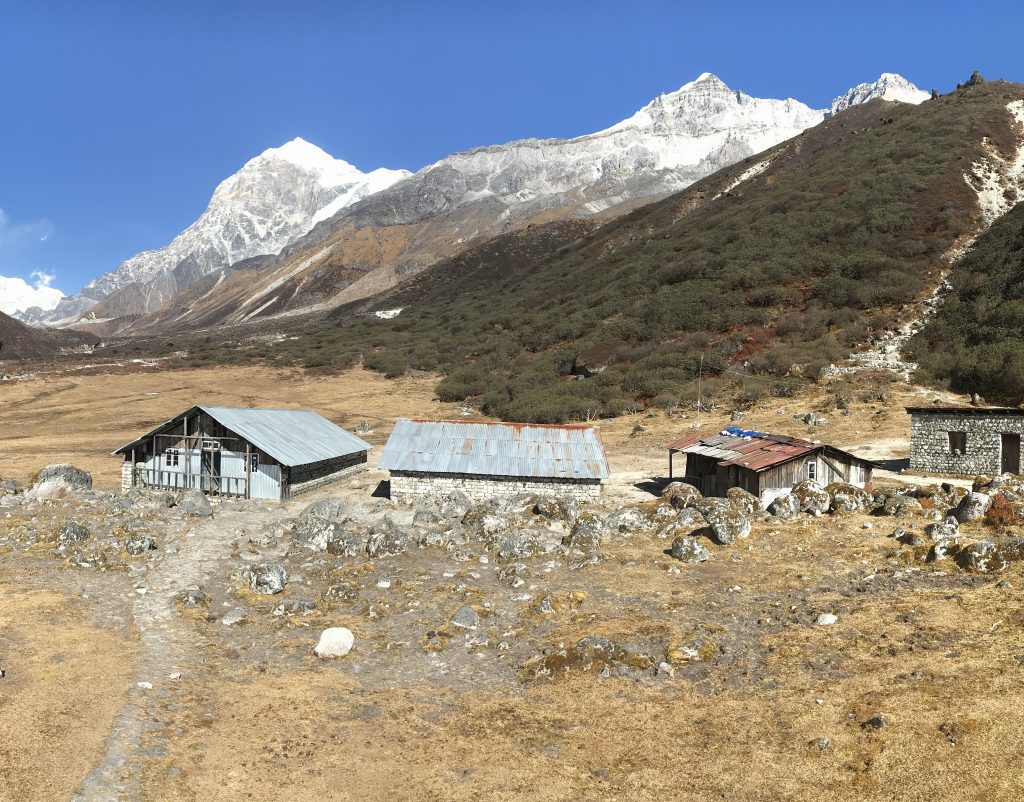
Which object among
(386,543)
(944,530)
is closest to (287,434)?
(386,543)

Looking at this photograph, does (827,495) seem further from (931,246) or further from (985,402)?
(931,246)

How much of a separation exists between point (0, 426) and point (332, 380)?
101ft

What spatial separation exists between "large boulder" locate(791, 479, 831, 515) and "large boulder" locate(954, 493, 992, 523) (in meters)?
3.85

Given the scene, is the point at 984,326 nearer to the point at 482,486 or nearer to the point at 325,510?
the point at 482,486

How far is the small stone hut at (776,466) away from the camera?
24781 millimetres

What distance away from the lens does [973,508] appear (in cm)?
1966

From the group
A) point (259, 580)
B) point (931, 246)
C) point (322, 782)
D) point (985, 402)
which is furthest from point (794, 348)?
point (322, 782)

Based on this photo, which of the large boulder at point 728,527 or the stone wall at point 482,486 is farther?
the stone wall at point 482,486

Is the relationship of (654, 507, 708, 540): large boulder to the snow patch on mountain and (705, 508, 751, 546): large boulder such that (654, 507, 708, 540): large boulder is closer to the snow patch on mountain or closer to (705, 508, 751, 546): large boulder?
(705, 508, 751, 546): large boulder

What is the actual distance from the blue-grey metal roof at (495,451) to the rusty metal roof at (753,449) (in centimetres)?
448

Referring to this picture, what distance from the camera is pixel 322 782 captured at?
1001cm

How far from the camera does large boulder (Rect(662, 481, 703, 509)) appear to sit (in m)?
24.8

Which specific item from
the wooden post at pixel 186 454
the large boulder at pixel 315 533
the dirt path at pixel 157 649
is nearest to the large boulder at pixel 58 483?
the wooden post at pixel 186 454

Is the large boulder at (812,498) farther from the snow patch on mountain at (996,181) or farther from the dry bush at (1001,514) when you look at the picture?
the snow patch on mountain at (996,181)
